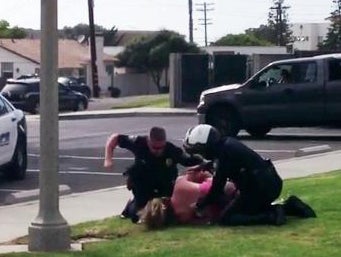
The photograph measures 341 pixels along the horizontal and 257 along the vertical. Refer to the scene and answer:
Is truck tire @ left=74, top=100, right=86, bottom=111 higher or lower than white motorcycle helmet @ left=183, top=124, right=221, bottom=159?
lower

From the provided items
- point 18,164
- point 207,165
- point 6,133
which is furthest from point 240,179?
point 18,164

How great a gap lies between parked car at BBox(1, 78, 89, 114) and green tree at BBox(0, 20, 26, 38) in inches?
2433

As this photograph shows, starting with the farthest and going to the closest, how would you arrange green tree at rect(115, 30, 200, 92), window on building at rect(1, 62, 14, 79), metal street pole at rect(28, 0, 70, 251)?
window on building at rect(1, 62, 14, 79)
green tree at rect(115, 30, 200, 92)
metal street pole at rect(28, 0, 70, 251)

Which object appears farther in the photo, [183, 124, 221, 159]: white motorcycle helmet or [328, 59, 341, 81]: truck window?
[328, 59, 341, 81]: truck window

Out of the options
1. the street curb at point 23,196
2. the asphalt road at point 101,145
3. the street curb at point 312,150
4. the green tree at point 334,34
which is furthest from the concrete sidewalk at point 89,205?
the green tree at point 334,34

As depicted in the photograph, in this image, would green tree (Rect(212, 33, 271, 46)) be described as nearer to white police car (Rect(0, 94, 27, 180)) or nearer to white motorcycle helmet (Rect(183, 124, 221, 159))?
white police car (Rect(0, 94, 27, 180))

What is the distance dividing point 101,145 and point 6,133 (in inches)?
303

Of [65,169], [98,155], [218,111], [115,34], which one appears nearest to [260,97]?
[218,111]

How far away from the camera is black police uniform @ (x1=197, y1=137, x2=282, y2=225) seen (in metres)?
11.3

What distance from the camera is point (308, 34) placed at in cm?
11769

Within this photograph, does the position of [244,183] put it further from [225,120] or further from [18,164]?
[225,120]

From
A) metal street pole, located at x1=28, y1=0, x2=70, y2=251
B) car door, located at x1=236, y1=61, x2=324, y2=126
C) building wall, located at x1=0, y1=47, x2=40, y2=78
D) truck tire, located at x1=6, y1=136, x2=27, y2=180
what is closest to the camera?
metal street pole, located at x1=28, y1=0, x2=70, y2=251

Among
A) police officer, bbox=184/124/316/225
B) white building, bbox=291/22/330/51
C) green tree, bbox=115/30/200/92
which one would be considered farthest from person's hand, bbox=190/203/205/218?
white building, bbox=291/22/330/51

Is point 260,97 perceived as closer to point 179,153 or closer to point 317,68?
point 317,68
